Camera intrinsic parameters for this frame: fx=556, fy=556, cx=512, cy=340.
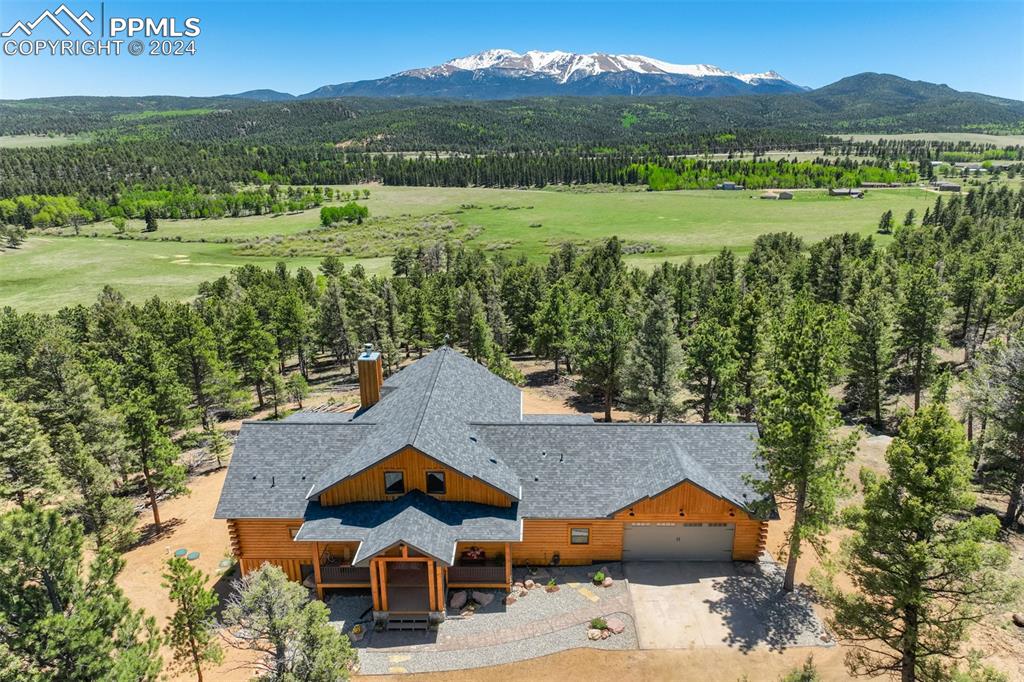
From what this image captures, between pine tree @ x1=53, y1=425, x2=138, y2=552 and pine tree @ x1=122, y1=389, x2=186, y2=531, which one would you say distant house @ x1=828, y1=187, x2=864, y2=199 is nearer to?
pine tree @ x1=122, y1=389, x2=186, y2=531

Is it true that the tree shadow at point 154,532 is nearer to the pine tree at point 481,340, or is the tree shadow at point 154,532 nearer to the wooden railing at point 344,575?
the wooden railing at point 344,575

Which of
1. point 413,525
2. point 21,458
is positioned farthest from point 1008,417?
point 21,458

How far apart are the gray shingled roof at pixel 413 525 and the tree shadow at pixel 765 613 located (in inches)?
360

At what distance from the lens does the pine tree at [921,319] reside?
129 ft

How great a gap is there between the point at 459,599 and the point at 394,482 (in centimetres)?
568

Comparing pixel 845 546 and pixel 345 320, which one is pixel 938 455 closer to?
pixel 845 546

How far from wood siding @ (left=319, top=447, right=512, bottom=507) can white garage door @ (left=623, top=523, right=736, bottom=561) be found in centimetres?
632

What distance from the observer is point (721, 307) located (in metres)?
50.2

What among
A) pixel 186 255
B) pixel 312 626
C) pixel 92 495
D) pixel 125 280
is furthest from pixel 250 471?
pixel 186 255

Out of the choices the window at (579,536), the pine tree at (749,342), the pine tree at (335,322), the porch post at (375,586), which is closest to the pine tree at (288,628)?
the porch post at (375,586)

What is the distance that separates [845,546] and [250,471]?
24263 mm

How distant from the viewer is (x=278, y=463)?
85.7ft

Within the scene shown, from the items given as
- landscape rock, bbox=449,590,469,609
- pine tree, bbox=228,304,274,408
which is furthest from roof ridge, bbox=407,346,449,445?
pine tree, bbox=228,304,274,408

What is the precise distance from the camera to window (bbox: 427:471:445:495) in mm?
24531
